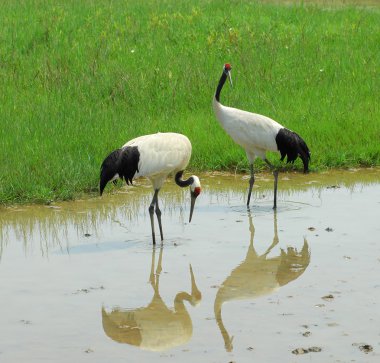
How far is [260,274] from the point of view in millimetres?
7422

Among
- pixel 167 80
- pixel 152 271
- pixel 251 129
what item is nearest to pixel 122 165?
pixel 152 271

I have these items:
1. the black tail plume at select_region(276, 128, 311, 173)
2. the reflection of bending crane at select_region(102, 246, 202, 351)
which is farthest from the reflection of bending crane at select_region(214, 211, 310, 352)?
the black tail plume at select_region(276, 128, 311, 173)

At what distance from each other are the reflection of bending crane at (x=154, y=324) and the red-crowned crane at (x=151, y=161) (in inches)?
65.7

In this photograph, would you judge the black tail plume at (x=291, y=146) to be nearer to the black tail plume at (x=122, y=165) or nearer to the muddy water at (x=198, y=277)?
the muddy water at (x=198, y=277)

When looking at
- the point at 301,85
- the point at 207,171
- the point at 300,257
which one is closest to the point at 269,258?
the point at 300,257

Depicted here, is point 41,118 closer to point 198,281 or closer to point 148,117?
point 148,117

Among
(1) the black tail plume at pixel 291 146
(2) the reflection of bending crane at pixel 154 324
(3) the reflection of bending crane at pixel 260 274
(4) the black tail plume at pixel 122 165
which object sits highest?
(4) the black tail plume at pixel 122 165

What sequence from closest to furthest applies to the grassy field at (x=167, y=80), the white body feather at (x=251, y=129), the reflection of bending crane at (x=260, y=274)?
the reflection of bending crane at (x=260, y=274) → the white body feather at (x=251, y=129) → the grassy field at (x=167, y=80)

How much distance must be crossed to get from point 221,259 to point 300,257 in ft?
1.99

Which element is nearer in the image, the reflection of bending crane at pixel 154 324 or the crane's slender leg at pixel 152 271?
the reflection of bending crane at pixel 154 324

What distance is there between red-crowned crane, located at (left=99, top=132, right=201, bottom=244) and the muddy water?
37 centimetres

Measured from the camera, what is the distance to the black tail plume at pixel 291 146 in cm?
1000

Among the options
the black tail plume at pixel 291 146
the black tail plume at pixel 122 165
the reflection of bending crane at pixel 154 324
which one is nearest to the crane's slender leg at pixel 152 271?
the reflection of bending crane at pixel 154 324

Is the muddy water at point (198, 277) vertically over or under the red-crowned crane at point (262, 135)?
under
